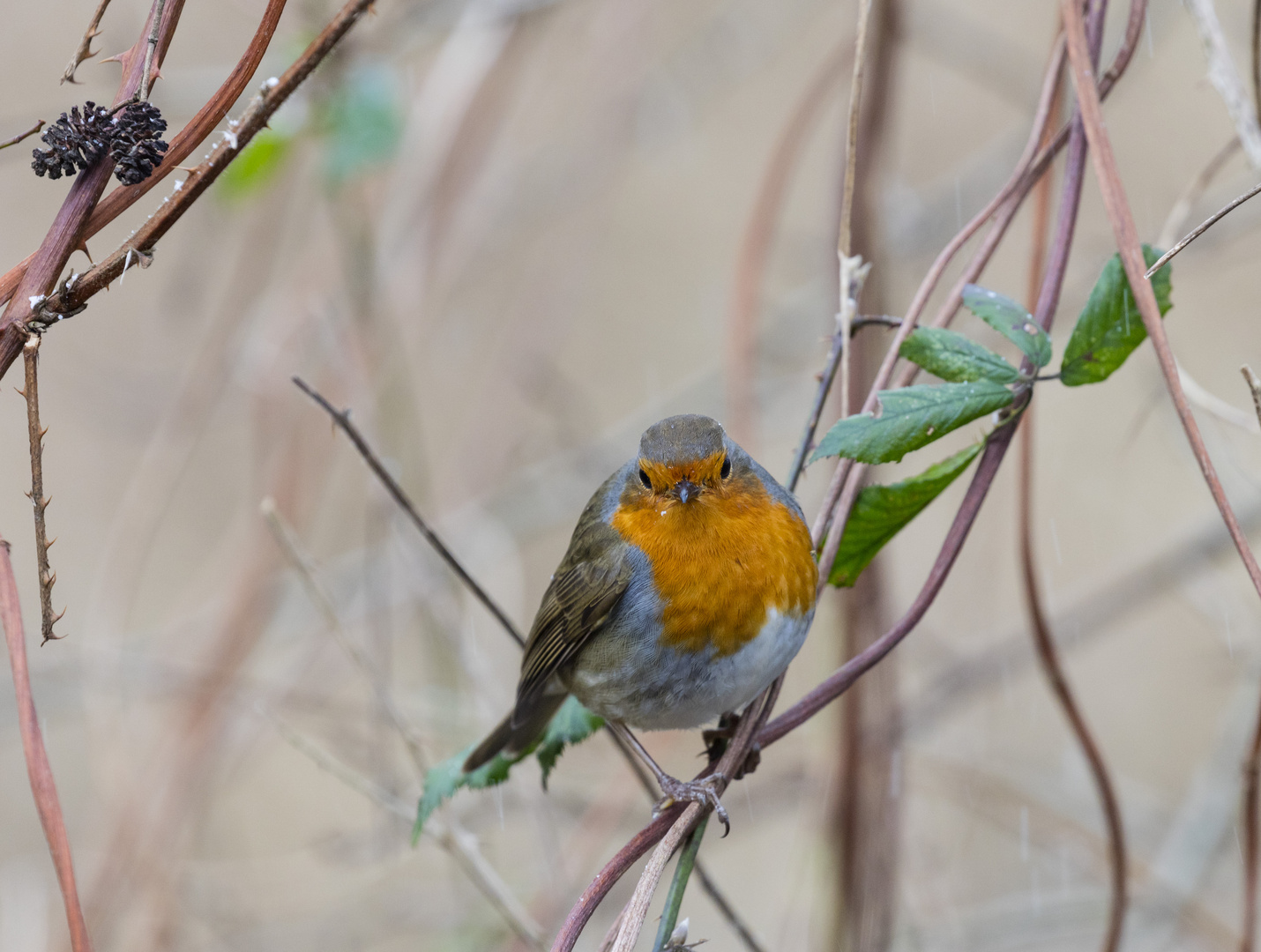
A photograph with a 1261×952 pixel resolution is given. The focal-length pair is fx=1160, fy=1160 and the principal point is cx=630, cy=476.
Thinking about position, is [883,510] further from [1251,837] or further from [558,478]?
[558,478]

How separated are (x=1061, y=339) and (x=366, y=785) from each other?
3.54 meters

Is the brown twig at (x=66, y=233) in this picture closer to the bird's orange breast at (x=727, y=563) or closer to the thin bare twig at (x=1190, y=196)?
the bird's orange breast at (x=727, y=563)

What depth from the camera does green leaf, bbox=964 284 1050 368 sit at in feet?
5.73

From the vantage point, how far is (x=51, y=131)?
139 cm

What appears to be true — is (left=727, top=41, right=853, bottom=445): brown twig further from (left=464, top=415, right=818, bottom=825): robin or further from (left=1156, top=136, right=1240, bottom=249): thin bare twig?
(left=1156, top=136, right=1240, bottom=249): thin bare twig

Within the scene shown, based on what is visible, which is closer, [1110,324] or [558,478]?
[1110,324]

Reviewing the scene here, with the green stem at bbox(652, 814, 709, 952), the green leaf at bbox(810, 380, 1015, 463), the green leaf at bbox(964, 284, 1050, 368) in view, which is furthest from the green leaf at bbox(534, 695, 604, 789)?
the green leaf at bbox(964, 284, 1050, 368)

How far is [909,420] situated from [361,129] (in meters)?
2.28

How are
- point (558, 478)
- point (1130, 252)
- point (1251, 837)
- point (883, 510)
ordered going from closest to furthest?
point (1130, 252) → point (883, 510) → point (1251, 837) → point (558, 478)

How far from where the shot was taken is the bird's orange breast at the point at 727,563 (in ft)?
7.60

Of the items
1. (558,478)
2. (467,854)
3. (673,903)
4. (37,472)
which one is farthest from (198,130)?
(558,478)

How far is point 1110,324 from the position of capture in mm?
1766

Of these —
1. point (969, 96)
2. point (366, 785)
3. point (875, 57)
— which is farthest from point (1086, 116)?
point (969, 96)

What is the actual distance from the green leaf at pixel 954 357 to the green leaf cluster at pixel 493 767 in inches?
40.2
